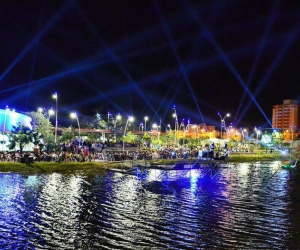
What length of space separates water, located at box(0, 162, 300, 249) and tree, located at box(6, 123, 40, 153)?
9.45 meters

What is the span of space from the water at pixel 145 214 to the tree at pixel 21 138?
31.0 ft

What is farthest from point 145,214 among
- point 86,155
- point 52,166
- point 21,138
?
point 21,138

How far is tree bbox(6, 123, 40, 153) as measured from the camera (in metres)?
41.7

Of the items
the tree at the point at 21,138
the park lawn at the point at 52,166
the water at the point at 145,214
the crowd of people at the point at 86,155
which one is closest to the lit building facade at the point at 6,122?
the tree at the point at 21,138

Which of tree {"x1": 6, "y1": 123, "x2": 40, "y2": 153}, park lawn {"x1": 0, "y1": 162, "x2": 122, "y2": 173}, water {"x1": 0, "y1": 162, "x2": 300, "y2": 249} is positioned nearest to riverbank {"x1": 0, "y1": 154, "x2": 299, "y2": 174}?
park lawn {"x1": 0, "y1": 162, "x2": 122, "y2": 173}

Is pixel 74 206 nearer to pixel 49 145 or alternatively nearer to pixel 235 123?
pixel 49 145

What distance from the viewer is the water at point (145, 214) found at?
50.3 ft

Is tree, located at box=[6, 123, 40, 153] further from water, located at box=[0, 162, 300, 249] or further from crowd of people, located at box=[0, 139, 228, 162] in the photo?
water, located at box=[0, 162, 300, 249]

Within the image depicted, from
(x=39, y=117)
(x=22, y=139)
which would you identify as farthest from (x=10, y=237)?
(x=39, y=117)

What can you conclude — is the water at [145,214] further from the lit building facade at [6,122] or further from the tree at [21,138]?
the lit building facade at [6,122]

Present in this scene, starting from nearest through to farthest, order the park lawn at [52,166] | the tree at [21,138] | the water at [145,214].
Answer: the water at [145,214] < the park lawn at [52,166] < the tree at [21,138]

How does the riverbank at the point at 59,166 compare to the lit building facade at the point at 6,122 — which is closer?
the riverbank at the point at 59,166

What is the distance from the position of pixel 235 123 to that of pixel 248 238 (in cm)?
15996

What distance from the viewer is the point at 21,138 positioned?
41.5 meters
